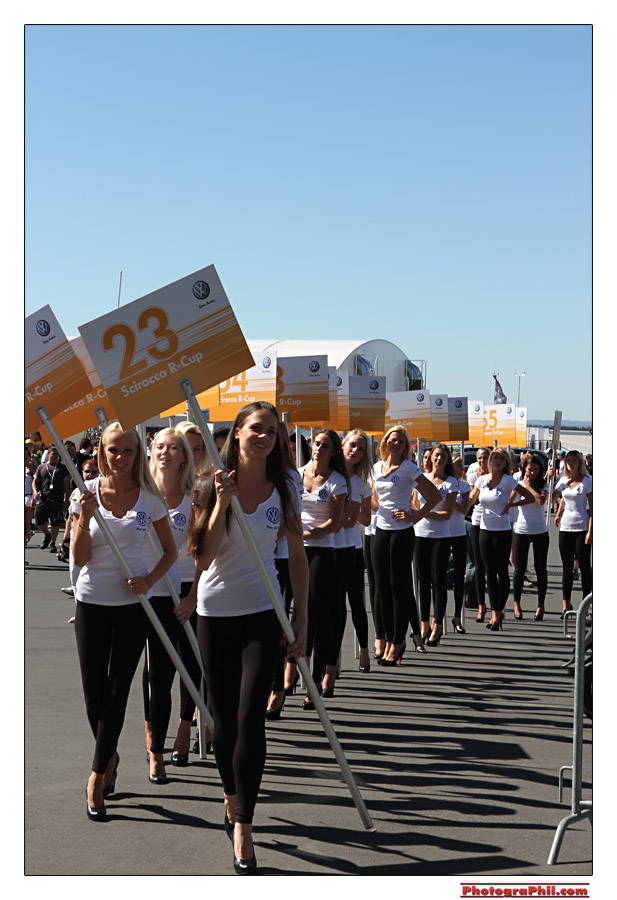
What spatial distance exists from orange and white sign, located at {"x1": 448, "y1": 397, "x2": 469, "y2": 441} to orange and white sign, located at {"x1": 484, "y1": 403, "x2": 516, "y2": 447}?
4096mm

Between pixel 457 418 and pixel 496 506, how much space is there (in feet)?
15.7

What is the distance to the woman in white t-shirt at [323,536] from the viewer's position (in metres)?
8.12

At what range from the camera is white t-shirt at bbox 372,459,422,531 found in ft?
32.0

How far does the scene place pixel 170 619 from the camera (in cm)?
623

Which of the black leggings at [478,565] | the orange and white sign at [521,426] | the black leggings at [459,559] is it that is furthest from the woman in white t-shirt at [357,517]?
the orange and white sign at [521,426]

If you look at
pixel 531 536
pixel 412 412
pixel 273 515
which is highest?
pixel 412 412

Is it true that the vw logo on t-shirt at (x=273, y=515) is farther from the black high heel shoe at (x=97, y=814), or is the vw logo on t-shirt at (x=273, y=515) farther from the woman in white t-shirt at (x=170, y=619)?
the black high heel shoe at (x=97, y=814)

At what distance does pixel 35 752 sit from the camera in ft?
21.4

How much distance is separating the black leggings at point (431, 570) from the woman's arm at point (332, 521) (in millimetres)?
3061

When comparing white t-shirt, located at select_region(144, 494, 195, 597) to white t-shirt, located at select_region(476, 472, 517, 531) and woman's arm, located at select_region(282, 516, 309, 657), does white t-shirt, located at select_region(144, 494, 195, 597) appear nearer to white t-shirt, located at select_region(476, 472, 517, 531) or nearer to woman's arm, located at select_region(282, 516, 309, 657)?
woman's arm, located at select_region(282, 516, 309, 657)

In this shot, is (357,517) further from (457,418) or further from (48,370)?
(457,418)

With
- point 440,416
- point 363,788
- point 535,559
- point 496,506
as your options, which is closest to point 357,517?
point 363,788
